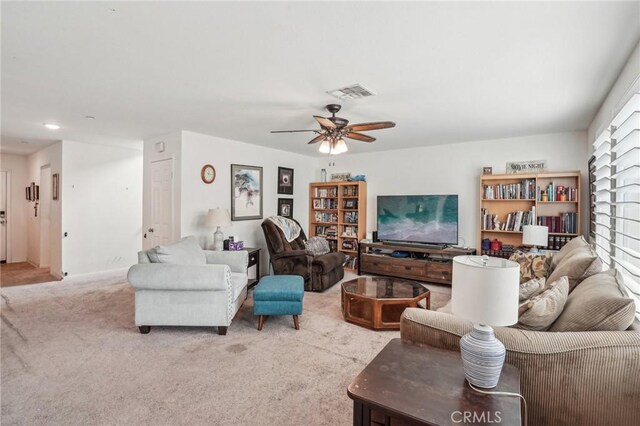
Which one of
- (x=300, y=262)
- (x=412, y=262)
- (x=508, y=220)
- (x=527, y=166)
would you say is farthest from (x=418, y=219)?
(x=300, y=262)

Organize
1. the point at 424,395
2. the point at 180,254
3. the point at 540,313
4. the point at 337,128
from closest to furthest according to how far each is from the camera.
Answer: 1. the point at 424,395
2. the point at 540,313
3. the point at 337,128
4. the point at 180,254

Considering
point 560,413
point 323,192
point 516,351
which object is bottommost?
point 560,413

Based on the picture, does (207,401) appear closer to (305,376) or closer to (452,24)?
(305,376)

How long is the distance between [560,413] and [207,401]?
1909 millimetres

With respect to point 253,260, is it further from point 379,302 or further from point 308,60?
point 308,60

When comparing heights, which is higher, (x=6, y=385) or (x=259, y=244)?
(x=259, y=244)

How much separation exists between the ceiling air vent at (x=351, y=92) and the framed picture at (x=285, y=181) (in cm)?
305

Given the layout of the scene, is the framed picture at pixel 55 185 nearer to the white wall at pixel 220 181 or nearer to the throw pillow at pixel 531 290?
the white wall at pixel 220 181

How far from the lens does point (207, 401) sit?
2010 millimetres

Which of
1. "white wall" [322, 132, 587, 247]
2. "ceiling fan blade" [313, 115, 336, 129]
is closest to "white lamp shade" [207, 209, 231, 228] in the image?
"ceiling fan blade" [313, 115, 336, 129]

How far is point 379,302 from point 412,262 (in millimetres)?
2013

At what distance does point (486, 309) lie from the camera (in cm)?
118

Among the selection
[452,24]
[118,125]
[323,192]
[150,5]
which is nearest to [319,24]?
[452,24]

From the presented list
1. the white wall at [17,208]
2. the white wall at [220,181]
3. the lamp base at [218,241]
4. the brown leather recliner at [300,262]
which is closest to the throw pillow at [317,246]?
the brown leather recliner at [300,262]
